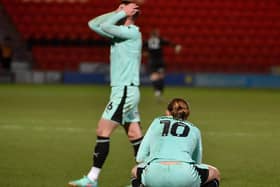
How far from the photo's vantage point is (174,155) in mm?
7152

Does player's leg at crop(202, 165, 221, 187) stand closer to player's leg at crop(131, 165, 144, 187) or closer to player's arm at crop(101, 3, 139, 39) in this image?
player's leg at crop(131, 165, 144, 187)

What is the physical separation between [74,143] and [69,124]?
10.8 feet

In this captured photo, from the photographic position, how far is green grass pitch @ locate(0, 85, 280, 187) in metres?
9.90

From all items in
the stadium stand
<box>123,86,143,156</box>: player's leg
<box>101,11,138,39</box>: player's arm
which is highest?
the stadium stand

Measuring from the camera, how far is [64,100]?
24062 millimetres

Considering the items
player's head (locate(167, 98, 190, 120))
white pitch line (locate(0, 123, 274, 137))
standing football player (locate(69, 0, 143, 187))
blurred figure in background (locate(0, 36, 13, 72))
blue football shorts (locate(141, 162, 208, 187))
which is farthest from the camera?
blurred figure in background (locate(0, 36, 13, 72))

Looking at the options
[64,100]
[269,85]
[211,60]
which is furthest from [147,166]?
[211,60]

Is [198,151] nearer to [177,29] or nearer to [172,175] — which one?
[172,175]

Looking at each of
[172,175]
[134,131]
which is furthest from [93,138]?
[172,175]

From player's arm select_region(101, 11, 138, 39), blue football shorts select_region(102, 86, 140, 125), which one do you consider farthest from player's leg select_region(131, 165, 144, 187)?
player's arm select_region(101, 11, 138, 39)

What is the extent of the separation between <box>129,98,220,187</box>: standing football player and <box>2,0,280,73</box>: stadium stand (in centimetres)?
2920

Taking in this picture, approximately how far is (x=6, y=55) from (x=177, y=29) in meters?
8.56

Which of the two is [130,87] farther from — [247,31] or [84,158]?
[247,31]

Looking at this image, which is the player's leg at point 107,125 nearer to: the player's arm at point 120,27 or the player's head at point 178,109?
the player's arm at point 120,27
